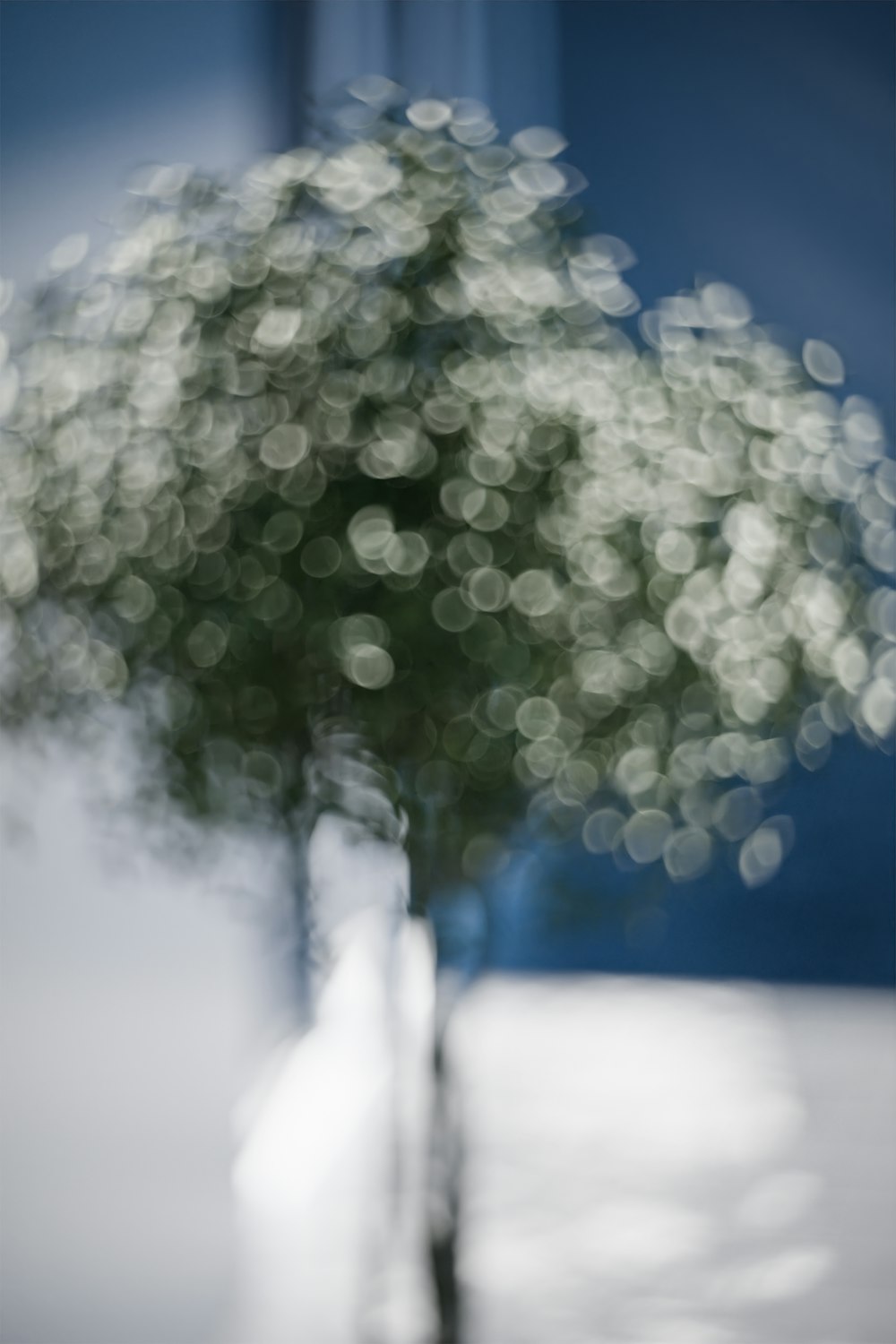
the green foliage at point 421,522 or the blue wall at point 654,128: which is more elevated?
the blue wall at point 654,128

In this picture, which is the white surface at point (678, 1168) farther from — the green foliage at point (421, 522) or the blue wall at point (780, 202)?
the green foliage at point (421, 522)

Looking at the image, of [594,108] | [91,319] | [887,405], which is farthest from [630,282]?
[91,319]

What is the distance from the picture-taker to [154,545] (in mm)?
774

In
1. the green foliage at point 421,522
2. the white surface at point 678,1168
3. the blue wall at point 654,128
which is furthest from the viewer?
the blue wall at point 654,128

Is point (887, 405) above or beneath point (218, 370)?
above

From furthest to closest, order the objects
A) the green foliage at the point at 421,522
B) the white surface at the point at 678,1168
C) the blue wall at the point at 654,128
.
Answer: the blue wall at the point at 654,128 → the white surface at the point at 678,1168 → the green foliage at the point at 421,522

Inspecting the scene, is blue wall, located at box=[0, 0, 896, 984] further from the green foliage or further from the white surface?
the green foliage

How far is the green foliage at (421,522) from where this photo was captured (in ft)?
2.47

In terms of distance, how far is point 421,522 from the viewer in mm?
760

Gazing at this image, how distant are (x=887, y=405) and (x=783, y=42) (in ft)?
1.30

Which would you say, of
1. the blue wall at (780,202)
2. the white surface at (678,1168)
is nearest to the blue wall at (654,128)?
the blue wall at (780,202)

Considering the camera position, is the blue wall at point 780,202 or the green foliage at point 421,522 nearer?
the green foliage at point 421,522

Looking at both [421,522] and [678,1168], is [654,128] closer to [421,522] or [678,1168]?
[421,522]

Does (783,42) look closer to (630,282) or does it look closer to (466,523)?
(630,282)
